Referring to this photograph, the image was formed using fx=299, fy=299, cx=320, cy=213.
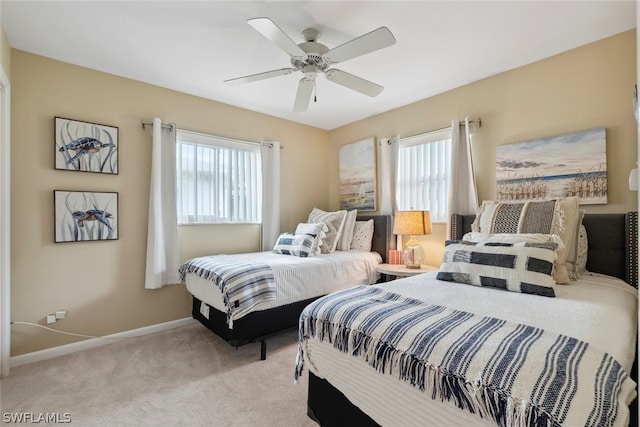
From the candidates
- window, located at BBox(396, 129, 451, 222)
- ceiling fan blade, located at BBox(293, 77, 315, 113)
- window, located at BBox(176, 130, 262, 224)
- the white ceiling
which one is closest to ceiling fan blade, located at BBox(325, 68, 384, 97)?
ceiling fan blade, located at BBox(293, 77, 315, 113)

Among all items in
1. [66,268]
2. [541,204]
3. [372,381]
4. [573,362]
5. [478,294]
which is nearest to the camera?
[573,362]

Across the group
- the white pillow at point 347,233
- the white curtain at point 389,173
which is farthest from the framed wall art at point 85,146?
the white curtain at point 389,173

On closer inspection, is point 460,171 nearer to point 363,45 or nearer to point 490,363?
point 363,45

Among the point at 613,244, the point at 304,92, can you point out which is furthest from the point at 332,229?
the point at 613,244

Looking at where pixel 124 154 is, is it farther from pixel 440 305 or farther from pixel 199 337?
pixel 440 305

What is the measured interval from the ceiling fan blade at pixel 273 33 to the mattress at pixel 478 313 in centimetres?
166

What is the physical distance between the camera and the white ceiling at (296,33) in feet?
6.46

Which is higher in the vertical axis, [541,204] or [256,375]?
[541,204]

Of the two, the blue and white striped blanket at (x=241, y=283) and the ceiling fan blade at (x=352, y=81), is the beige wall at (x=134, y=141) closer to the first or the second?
the blue and white striped blanket at (x=241, y=283)

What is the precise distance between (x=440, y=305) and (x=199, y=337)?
2.45 m

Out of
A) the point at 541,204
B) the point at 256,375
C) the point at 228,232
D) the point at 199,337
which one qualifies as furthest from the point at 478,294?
the point at 228,232

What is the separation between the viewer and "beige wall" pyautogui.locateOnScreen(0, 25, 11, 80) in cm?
213

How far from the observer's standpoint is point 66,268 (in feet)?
8.61

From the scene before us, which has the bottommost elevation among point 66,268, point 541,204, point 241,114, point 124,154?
point 66,268
